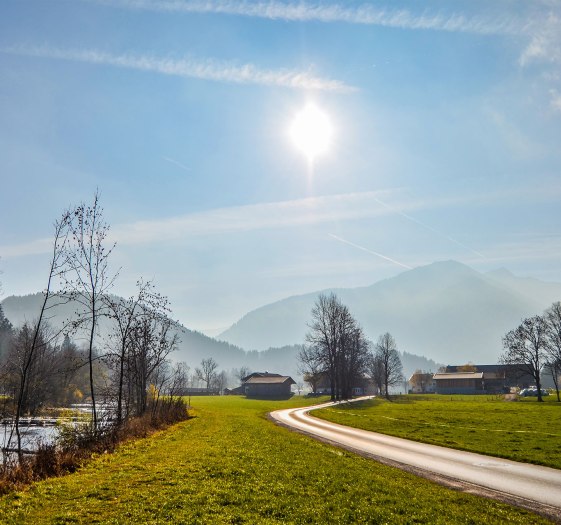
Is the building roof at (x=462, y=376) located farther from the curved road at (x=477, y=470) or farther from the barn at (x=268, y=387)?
the curved road at (x=477, y=470)

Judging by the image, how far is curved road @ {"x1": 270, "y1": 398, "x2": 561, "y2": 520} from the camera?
14.7 meters

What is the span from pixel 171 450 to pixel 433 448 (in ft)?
51.7

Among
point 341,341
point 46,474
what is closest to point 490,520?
point 46,474

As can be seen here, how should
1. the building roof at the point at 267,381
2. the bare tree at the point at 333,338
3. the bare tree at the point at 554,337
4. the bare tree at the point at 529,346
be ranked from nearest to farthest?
1. the bare tree at the point at 529,346
2. the bare tree at the point at 554,337
3. the bare tree at the point at 333,338
4. the building roof at the point at 267,381

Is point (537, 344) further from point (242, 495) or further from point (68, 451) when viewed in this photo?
point (68, 451)

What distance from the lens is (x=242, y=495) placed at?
45.3ft

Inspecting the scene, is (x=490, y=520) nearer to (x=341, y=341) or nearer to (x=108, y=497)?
(x=108, y=497)

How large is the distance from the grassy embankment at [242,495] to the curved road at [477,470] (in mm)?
1326

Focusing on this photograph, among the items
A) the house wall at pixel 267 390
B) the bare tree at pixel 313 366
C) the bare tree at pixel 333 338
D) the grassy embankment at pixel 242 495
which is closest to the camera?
the grassy embankment at pixel 242 495

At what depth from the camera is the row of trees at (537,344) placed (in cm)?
9106

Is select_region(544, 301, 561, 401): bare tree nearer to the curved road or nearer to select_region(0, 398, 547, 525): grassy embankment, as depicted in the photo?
the curved road

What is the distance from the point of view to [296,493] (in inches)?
562

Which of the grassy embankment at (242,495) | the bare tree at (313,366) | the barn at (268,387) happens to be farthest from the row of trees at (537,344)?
the grassy embankment at (242,495)

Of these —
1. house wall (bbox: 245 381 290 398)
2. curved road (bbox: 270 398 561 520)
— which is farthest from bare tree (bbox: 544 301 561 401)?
house wall (bbox: 245 381 290 398)
